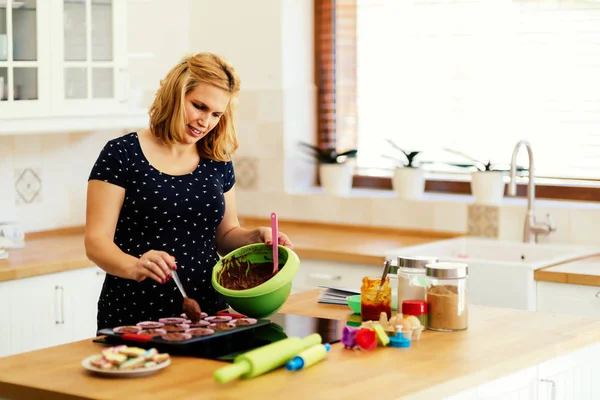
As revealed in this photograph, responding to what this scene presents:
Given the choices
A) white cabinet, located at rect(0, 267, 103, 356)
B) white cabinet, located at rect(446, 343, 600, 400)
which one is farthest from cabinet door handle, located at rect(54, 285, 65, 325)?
white cabinet, located at rect(446, 343, 600, 400)

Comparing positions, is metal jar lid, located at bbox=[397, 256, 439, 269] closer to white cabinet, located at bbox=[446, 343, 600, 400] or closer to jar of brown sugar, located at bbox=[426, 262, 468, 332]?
jar of brown sugar, located at bbox=[426, 262, 468, 332]

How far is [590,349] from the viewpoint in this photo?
9.03ft

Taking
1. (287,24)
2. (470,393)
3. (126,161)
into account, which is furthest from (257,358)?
(287,24)

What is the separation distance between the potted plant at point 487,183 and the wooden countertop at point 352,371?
181cm

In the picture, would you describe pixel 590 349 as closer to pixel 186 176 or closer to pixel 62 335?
pixel 186 176

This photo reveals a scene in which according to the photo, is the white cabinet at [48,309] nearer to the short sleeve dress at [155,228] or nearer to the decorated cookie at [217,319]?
the short sleeve dress at [155,228]

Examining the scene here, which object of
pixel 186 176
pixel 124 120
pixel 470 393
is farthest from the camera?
pixel 124 120

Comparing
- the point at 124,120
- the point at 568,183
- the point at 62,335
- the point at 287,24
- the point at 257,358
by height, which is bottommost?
the point at 62,335

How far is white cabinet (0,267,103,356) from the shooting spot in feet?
12.4

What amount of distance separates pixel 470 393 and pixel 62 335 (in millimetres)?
2143

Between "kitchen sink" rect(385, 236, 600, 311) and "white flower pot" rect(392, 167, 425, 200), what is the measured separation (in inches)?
13.9

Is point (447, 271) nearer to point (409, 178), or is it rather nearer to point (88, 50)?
point (409, 178)

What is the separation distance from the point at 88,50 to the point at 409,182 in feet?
5.14

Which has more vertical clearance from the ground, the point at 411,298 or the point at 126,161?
the point at 126,161
